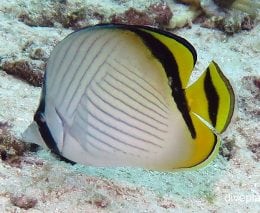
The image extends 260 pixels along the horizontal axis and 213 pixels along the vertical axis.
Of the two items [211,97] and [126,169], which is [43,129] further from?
[126,169]

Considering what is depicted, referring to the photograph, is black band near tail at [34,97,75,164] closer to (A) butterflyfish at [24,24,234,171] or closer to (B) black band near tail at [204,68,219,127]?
(A) butterflyfish at [24,24,234,171]

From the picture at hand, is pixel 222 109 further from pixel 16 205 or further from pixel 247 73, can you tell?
pixel 247 73

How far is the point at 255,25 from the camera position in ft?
13.5

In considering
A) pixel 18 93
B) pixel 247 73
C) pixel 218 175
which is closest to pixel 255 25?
pixel 247 73

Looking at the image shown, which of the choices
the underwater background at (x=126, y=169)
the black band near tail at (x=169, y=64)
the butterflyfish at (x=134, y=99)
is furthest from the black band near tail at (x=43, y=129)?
the underwater background at (x=126, y=169)

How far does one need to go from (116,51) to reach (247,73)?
2.12 metres

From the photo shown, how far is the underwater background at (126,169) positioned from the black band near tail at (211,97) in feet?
0.28

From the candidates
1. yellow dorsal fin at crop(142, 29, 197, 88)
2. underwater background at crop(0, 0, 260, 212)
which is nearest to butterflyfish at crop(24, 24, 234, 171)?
yellow dorsal fin at crop(142, 29, 197, 88)

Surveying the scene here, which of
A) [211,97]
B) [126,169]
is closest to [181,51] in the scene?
[211,97]

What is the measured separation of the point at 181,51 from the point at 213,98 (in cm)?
18

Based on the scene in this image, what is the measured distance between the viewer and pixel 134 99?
1.51m

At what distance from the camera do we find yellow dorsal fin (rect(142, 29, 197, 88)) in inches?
56.4

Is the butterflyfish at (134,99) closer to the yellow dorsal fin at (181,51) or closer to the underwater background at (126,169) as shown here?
the yellow dorsal fin at (181,51)

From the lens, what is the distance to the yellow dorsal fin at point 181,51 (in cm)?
143
